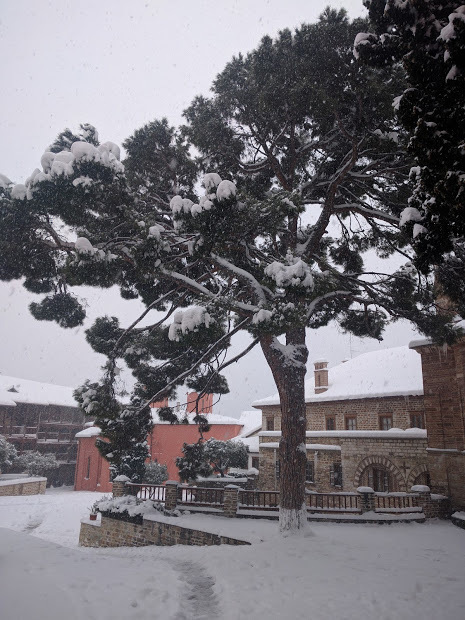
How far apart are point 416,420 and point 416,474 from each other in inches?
115

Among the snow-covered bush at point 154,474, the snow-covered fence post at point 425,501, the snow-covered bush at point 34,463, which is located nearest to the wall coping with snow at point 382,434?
the snow-covered fence post at point 425,501

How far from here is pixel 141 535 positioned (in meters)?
13.6

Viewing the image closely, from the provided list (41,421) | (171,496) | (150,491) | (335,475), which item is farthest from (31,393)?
(335,475)

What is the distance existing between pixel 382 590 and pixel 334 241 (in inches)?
383

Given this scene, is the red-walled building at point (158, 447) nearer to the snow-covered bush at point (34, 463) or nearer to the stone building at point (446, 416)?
the snow-covered bush at point (34, 463)

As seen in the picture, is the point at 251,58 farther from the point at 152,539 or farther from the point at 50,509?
the point at 50,509

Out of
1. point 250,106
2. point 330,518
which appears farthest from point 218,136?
point 330,518

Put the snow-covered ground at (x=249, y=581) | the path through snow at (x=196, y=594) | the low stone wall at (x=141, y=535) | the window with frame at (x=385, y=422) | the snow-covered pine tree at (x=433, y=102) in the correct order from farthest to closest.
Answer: the window with frame at (x=385, y=422), the low stone wall at (x=141, y=535), the path through snow at (x=196, y=594), the snow-covered ground at (x=249, y=581), the snow-covered pine tree at (x=433, y=102)

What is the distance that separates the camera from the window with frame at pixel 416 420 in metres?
20.1

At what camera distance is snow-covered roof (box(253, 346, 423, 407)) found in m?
21.4

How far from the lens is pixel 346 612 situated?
5.25 metres

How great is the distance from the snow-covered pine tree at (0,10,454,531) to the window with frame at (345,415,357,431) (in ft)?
37.4

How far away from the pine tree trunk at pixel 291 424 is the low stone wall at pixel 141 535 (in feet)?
5.32

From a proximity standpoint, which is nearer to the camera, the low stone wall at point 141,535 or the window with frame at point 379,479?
the low stone wall at point 141,535
